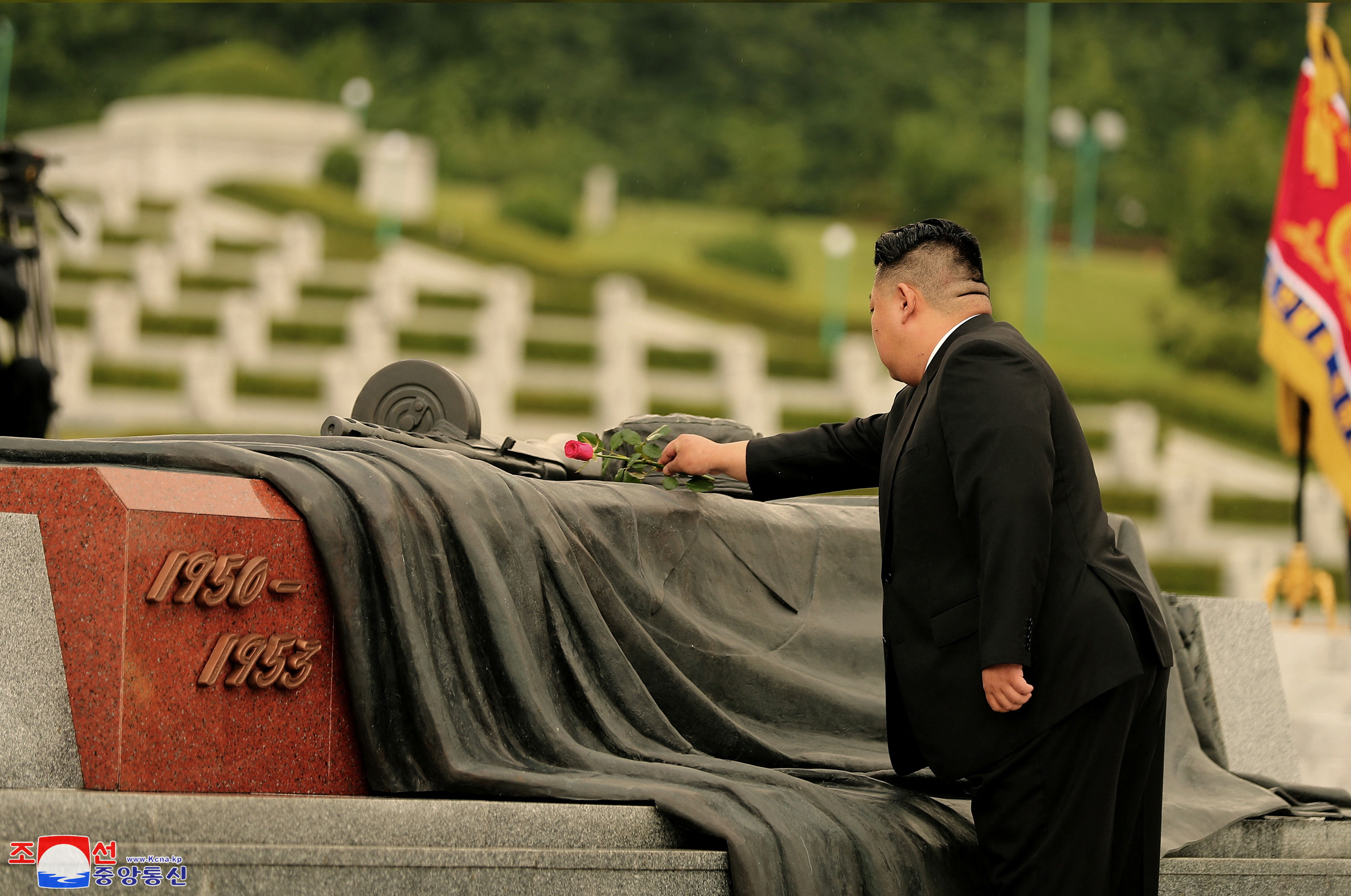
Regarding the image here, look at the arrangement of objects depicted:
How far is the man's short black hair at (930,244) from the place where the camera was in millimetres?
2486

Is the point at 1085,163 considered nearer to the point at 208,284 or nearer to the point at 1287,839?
the point at 208,284

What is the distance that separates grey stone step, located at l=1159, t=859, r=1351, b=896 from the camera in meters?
2.73

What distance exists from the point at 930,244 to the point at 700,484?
0.70 metres

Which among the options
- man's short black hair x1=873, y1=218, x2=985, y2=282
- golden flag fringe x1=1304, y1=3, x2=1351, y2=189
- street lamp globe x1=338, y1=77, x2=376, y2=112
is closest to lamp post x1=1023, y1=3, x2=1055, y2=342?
street lamp globe x1=338, y1=77, x2=376, y2=112

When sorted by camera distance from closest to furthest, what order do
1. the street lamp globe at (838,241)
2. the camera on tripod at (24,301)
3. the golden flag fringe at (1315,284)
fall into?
the camera on tripod at (24,301)
the golden flag fringe at (1315,284)
the street lamp globe at (838,241)

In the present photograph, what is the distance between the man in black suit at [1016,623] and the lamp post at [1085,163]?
24.7 metres

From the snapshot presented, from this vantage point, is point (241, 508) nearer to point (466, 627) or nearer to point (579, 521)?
point (466, 627)

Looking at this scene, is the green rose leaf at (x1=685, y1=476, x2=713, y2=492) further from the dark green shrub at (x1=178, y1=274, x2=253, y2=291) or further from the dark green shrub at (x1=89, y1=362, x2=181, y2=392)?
the dark green shrub at (x1=178, y1=274, x2=253, y2=291)

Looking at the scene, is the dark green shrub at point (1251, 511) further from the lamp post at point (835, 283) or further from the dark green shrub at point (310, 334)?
the dark green shrub at point (310, 334)

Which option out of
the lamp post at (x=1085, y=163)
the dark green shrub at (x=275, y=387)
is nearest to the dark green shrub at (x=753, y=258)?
the lamp post at (x=1085, y=163)

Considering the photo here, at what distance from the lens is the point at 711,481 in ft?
9.80

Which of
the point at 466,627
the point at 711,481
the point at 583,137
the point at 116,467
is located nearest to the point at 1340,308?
the point at 711,481

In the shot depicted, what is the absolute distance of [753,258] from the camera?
82.4 feet

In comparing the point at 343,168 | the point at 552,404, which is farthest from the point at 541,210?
the point at 552,404
